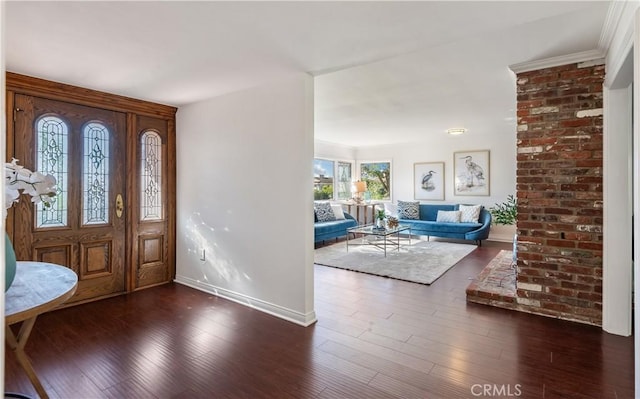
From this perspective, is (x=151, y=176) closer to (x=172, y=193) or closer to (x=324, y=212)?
(x=172, y=193)

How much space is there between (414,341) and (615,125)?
7.43 ft

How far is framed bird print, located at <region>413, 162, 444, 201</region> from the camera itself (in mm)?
7863

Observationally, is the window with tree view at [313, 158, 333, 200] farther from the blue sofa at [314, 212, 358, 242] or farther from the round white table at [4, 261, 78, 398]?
the round white table at [4, 261, 78, 398]

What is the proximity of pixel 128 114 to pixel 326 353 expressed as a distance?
11.0 ft

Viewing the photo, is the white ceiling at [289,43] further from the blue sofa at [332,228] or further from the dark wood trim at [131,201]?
the blue sofa at [332,228]

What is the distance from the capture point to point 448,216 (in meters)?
7.14

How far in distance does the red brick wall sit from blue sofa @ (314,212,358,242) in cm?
384

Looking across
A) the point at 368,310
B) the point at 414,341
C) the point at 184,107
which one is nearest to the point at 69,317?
the point at 184,107

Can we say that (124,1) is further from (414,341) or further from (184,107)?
(414,341)

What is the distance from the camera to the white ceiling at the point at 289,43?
1.93 metres

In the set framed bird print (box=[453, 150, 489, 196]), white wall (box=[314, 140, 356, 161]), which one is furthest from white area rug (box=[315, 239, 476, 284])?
white wall (box=[314, 140, 356, 161])

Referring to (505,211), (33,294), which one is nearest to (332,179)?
(505,211)

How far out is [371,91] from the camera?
3957mm

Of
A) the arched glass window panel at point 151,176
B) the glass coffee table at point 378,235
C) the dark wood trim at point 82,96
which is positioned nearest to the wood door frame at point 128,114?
the dark wood trim at point 82,96
